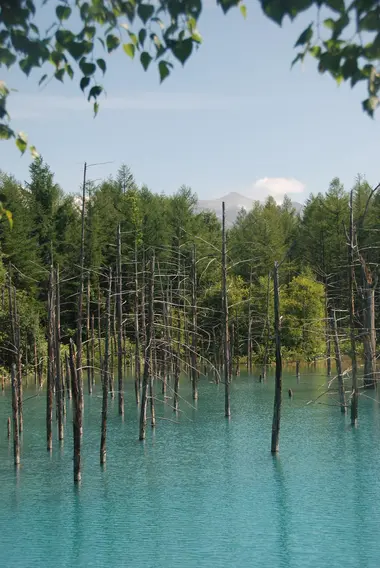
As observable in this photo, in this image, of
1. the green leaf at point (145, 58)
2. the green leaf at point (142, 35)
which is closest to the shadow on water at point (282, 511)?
the green leaf at point (145, 58)

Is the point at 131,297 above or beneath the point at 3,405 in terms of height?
above

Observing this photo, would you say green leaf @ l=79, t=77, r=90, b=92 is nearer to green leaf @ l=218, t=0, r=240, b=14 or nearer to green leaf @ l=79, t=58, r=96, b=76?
green leaf @ l=79, t=58, r=96, b=76

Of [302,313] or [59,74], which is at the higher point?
[59,74]

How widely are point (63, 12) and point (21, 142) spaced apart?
90 centimetres

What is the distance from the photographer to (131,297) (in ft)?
140

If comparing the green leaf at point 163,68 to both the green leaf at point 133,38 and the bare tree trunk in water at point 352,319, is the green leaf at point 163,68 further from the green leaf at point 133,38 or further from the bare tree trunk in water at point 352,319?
the bare tree trunk in water at point 352,319

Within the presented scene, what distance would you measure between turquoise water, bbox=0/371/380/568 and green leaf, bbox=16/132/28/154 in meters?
9.27

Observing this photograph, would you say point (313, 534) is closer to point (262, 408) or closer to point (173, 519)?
point (173, 519)

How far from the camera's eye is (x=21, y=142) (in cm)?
481

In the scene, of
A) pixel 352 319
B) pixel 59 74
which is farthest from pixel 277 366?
pixel 59 74

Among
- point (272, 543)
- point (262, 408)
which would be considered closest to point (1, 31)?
point (272, 543)

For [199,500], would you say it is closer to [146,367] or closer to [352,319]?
[146,367]

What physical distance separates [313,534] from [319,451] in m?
7.33

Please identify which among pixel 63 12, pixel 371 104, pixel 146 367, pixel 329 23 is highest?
pixel 63 12
